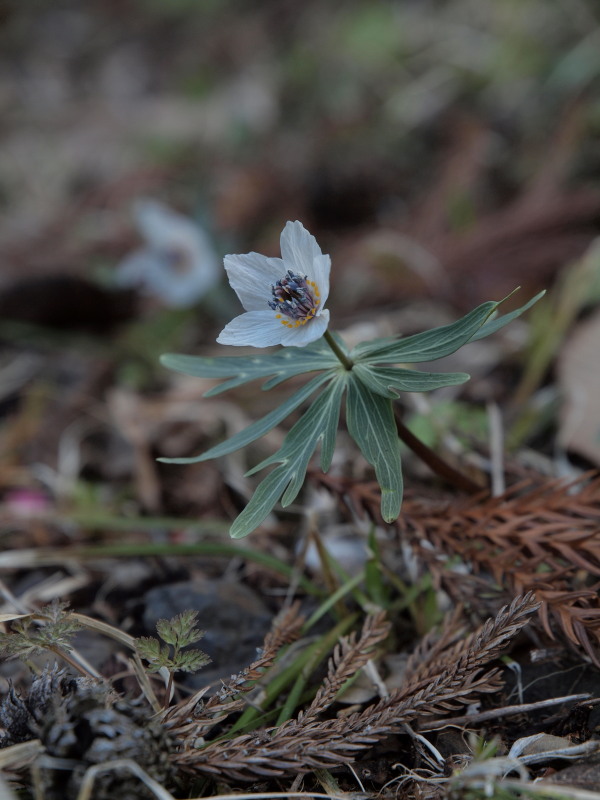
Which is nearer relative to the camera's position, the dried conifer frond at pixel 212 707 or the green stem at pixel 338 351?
the dried conifer frond at pixel 212 707

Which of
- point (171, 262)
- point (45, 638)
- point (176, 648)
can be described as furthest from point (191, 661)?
point (171, 262)

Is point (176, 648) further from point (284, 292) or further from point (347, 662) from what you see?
point (284, 292)

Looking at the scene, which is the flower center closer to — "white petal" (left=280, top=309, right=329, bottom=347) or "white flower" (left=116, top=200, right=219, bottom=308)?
"white petal" (left=280, top=309, right=329, bottom=347)

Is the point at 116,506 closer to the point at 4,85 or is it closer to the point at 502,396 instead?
the point at 502,396

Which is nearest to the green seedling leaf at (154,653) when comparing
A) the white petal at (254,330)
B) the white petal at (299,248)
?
the white petal at (254,330)

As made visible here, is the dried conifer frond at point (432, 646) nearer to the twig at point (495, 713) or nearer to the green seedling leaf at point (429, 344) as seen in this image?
the twig at point (495, 713)
